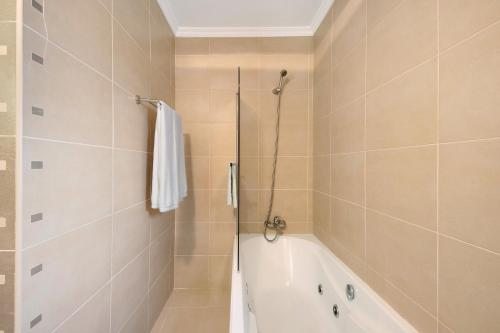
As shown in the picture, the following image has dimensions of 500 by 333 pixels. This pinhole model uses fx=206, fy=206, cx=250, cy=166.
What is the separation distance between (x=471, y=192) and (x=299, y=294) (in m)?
1.44

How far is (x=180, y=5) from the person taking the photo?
166cm

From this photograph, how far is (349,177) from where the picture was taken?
1320mm

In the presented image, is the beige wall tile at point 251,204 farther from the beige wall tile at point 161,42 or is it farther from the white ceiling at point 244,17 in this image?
the white ceiling at point 244,17

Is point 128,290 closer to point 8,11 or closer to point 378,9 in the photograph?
point 8,11

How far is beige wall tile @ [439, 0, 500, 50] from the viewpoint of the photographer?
586mm

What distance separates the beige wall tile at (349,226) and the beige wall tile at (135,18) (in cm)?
167

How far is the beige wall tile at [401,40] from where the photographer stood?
0.77m

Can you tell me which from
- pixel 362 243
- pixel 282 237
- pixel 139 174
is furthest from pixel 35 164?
pixel 282 237

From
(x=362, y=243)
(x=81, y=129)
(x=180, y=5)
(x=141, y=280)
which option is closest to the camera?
(x=81, y=129)

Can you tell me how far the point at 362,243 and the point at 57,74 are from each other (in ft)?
5.20

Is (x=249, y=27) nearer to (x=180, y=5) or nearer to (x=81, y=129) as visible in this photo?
(x=180, y=5)

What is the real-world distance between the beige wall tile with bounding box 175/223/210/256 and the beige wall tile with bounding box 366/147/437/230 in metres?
1.45

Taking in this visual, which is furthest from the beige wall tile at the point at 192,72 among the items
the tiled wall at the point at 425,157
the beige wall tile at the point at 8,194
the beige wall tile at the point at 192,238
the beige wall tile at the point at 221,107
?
the beige wall tile at the point at 8,194

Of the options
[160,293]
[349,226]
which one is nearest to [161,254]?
[160,293]
